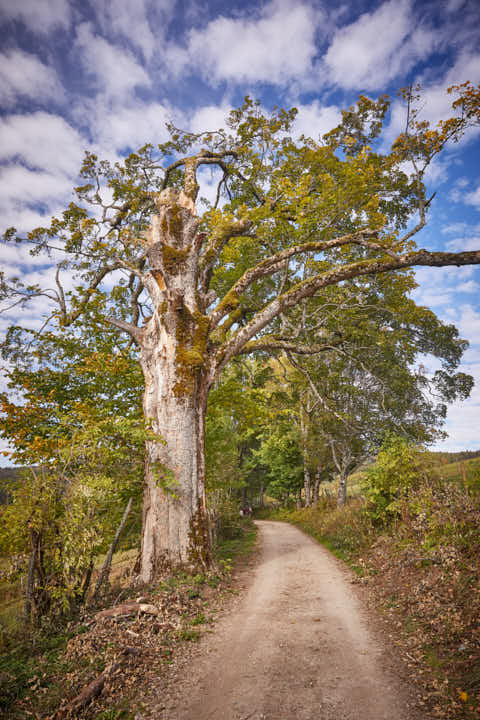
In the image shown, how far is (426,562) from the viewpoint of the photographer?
5.67 m

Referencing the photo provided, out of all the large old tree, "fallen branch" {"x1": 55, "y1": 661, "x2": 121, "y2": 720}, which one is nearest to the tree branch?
the large old tree

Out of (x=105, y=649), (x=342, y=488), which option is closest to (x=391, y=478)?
(x=105, y=649)

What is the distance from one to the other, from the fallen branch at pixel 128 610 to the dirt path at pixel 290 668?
91 cm

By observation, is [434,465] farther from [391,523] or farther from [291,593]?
[291,593]

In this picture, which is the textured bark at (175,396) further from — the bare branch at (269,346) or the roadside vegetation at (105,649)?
the bare branch at (269,346)

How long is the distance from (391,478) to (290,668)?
5.73 m

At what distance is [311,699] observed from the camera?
312cm

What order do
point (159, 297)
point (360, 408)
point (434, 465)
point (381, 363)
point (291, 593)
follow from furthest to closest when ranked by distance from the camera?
1. point (360, 408)
2. point (381, 363)
3. point (434, 465)
4. point (159, 297)
5. point (291, 593)

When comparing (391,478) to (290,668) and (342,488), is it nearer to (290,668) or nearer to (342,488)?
(290,668)

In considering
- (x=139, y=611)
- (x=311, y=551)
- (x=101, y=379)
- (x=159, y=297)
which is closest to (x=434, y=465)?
(x=311, y=551)

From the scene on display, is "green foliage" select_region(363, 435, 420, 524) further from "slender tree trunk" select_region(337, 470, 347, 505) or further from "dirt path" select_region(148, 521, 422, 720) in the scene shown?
"slender tree trunk" select_region(337, 470, 347, 505)

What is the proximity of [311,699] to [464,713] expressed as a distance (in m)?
1.30

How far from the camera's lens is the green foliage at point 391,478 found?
8055 mm

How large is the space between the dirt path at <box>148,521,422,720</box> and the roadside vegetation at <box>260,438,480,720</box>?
1.31 ft
